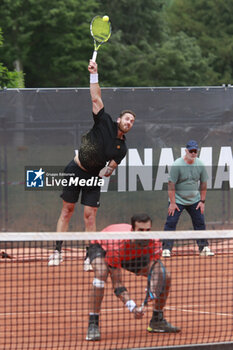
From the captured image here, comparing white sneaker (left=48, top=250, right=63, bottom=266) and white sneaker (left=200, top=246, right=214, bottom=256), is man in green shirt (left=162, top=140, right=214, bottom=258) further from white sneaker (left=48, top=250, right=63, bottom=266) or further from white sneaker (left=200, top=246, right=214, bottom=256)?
white sneaker (left=48, top=250, right=63, bottom=266)

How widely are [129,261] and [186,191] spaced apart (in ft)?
11.2

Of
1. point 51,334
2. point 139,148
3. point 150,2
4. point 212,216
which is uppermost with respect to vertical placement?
point 150,2

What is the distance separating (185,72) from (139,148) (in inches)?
1144

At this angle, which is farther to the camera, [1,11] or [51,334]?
[1,11]

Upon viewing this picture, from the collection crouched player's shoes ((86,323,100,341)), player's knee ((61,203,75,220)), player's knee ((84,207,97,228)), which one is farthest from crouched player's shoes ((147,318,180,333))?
player's knee ((61,203,75,220))

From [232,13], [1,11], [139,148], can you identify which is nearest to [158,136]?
[139,148]

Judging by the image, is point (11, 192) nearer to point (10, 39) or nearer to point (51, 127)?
point (51, 127)

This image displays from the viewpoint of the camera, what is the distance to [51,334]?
589 centimetres

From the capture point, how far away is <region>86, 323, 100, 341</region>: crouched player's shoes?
5695 millimetres

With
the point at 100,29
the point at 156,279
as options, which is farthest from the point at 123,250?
the point at 100,29

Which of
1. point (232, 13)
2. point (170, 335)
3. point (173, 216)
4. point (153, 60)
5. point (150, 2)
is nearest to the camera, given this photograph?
point (170, 335)

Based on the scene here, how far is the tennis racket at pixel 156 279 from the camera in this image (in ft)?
18.2

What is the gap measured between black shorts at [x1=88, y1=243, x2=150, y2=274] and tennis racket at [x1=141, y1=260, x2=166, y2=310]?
187 mm

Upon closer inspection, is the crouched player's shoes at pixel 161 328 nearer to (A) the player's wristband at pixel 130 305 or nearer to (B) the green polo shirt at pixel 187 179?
(A) the player's wristband at pixel 130 305
